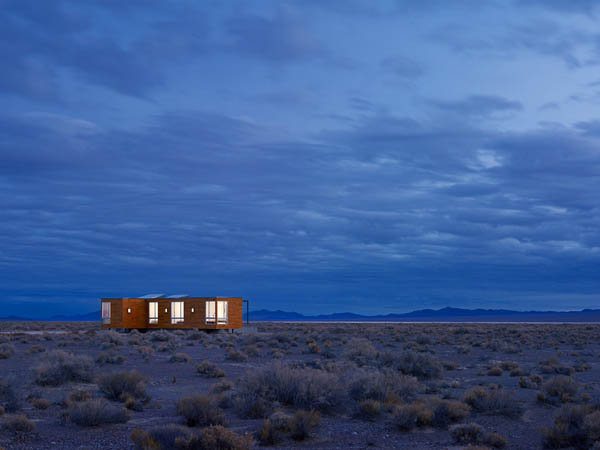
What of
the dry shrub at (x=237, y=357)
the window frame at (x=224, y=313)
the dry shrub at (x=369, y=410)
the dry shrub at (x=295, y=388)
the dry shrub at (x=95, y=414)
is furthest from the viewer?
the window frame at (x=224, y=313)

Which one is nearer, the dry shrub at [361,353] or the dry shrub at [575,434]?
the dry shrub at [575,434]

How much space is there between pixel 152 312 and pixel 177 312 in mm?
2738

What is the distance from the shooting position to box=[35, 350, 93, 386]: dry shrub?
1567cm

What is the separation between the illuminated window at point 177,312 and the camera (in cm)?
4406

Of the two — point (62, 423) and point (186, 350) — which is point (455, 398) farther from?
point (186, 350)

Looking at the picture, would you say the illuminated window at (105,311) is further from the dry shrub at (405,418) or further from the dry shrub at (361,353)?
the dry shrub at (405,418)

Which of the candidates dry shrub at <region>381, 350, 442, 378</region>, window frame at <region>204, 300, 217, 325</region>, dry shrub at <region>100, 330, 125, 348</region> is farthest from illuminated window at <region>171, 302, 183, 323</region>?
dry shrub at <region>381, 350, 442, 378</region>

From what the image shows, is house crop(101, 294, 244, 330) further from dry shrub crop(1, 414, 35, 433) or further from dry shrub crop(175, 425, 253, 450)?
dry shrub crop(175, 425, 253, 450)

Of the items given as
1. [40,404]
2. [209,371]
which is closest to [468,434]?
[40,404]

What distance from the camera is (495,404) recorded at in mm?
11945

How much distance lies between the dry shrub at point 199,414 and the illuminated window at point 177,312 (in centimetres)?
3369

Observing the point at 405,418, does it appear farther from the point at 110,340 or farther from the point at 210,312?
the point at 210,312

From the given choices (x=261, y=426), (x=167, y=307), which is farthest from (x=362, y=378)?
(x=167, y=307)

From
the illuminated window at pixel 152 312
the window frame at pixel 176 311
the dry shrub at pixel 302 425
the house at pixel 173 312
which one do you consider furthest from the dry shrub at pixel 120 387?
the illuminated window at pixel 152 312
